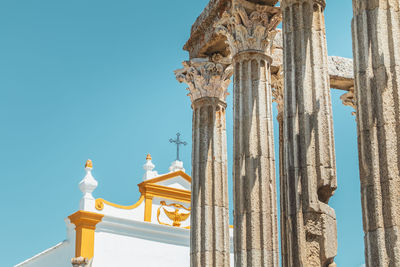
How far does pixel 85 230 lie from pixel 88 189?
148 cm

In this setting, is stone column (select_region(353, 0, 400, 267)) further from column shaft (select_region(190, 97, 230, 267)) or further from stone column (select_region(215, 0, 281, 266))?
column shaft (select_region(190, 97, 230, 267))

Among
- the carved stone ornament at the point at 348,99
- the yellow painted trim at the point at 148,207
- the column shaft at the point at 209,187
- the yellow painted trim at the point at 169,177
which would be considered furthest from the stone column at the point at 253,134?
the yellow painted trim at the point at 148,207

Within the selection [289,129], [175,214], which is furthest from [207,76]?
[175,214]

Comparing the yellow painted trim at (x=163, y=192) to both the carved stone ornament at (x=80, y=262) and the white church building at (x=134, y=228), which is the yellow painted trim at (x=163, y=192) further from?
the carved stone ornament at (x=80, y=262)

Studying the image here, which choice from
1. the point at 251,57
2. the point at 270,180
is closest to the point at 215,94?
the point at 251,57

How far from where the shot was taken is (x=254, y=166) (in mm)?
14711

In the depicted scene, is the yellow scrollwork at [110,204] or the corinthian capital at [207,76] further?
the yellow scrollwork at [110,204]

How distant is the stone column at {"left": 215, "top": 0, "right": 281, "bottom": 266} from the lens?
46.0 feet

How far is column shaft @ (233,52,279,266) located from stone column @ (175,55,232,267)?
7.36 feet

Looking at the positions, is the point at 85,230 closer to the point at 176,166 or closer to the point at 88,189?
the point at 88,189

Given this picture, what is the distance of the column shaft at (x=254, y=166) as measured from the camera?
13961mm

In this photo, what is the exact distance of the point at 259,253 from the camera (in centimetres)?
1384

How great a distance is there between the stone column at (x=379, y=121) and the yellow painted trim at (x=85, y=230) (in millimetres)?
16003

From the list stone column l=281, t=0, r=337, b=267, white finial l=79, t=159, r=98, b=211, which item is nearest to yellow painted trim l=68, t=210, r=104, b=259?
white finial l=79, t=159, r=98, b=211
